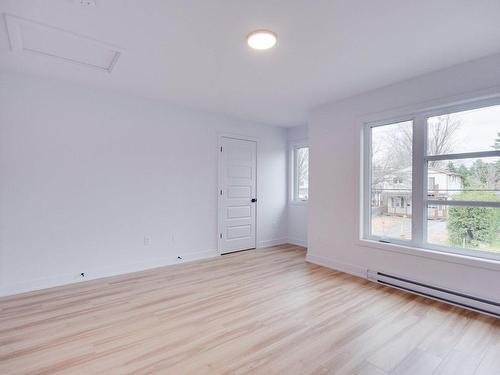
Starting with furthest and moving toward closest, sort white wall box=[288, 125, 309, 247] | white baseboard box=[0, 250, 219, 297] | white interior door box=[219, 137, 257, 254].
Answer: white wall box=[288, 125, 309, 247] < white interior door box=[219, 137, 257, 254] < white baseboard box=[0, 250, 219, 297]

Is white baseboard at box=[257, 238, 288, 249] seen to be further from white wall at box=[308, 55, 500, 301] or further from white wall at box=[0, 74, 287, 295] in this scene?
white wall at box=[308, 55, 500, 301]

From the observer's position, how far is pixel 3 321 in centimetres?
232

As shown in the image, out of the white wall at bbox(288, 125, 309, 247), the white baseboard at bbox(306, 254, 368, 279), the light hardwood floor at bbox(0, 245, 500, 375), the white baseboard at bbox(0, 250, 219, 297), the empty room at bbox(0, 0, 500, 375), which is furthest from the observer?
the white wall at bbox(288, 125, 309, 247)

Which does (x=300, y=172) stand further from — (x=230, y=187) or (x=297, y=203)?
(x=230, y=187)

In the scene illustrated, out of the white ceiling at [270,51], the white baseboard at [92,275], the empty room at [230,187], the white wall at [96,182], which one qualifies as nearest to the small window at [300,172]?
the empty room at [230,187]

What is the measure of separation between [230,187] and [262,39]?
9.38ft

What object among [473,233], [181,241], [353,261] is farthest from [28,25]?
[473,233]

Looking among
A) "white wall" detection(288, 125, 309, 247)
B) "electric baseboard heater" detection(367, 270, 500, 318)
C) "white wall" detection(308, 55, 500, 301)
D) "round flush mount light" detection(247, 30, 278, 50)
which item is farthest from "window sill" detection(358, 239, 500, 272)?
"round flush mount light" detection(247, 30, 278, 50)

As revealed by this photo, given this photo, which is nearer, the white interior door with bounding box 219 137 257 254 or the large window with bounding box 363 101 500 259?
the large window with bounding box 363 101 500 259

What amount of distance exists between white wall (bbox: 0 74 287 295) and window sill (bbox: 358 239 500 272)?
256 centimetres

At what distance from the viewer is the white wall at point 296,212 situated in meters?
5.30

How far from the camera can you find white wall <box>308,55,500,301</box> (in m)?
2.57

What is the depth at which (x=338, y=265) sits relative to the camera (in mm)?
3771

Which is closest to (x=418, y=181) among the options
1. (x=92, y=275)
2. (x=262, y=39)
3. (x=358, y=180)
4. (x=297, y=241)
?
(x=358, y=180)
